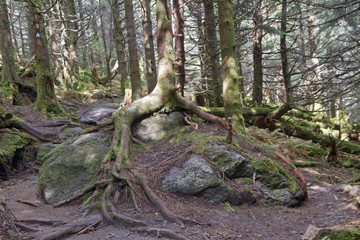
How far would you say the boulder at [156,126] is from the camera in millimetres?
6495

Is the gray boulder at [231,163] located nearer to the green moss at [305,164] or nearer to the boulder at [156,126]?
the boulder at [156,126]

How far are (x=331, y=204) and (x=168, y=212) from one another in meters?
3.39

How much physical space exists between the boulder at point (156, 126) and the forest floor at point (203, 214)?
13.7 inches

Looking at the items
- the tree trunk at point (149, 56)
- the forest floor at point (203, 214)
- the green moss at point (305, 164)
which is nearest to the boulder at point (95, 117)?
the tree trunk at point (149, 56)

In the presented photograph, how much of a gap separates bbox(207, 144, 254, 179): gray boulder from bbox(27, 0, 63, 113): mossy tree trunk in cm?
771

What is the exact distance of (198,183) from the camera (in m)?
4.75

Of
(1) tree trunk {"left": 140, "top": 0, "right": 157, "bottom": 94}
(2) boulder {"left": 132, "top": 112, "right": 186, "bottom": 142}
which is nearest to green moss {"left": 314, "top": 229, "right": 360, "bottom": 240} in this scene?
(2) boulder {"left": 132, "top": 112, "right": 186, "bottom": 142}

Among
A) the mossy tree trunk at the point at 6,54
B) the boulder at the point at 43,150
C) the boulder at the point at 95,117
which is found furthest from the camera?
the mossy tree trunk at the point at 6,54

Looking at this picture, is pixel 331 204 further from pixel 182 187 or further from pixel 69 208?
pixel 69 208

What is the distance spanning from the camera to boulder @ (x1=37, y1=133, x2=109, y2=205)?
4898 mm

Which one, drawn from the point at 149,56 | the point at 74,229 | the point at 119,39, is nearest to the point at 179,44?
the point at 149,56

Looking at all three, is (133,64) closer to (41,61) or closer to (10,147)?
(41,61)

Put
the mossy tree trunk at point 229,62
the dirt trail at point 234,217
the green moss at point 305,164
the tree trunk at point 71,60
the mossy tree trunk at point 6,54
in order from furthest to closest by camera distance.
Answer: the tree trunk at point 71,60, the mossy tree trunk at point 6,54, the green moss at point 305,164, the mossy tree trunk at point 229,62, the dirt trail at point 234,217

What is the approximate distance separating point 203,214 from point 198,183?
0.67m
